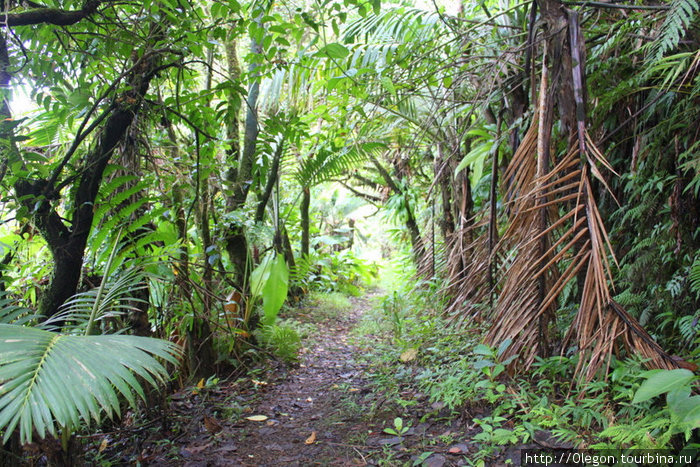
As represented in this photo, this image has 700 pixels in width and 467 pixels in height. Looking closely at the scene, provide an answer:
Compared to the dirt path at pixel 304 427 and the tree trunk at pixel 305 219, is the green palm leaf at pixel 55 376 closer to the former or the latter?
the dirt path at pixel 304 427

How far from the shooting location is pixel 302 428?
7.56 feet

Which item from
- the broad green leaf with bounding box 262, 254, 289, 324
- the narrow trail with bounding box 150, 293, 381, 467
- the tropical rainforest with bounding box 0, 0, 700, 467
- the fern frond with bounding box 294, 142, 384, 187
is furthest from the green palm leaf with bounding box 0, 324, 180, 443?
the fern frond with bounding box 294, 142, 384, 187

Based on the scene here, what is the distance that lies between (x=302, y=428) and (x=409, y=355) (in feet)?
3.10

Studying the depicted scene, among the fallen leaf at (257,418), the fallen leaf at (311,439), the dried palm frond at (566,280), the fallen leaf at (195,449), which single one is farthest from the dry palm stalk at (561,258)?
the fallen leaf at (195,449)

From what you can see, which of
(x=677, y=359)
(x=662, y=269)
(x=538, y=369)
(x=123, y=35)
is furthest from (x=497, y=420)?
(x=123, y=35)

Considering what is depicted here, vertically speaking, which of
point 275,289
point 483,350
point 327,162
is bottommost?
point 483,350

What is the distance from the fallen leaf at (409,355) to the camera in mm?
2918

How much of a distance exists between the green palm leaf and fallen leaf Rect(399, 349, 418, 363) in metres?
1.99

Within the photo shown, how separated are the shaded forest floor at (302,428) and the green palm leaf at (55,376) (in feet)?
3.28

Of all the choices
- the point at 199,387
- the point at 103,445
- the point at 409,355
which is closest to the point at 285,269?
the point at 199,387

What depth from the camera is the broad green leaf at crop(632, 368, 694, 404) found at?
4.20 feet

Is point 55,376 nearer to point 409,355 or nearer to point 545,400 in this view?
point 545,400

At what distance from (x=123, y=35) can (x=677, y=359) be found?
2.71 meters

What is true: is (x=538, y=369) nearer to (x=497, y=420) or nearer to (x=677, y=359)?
(x=497, y=420)
